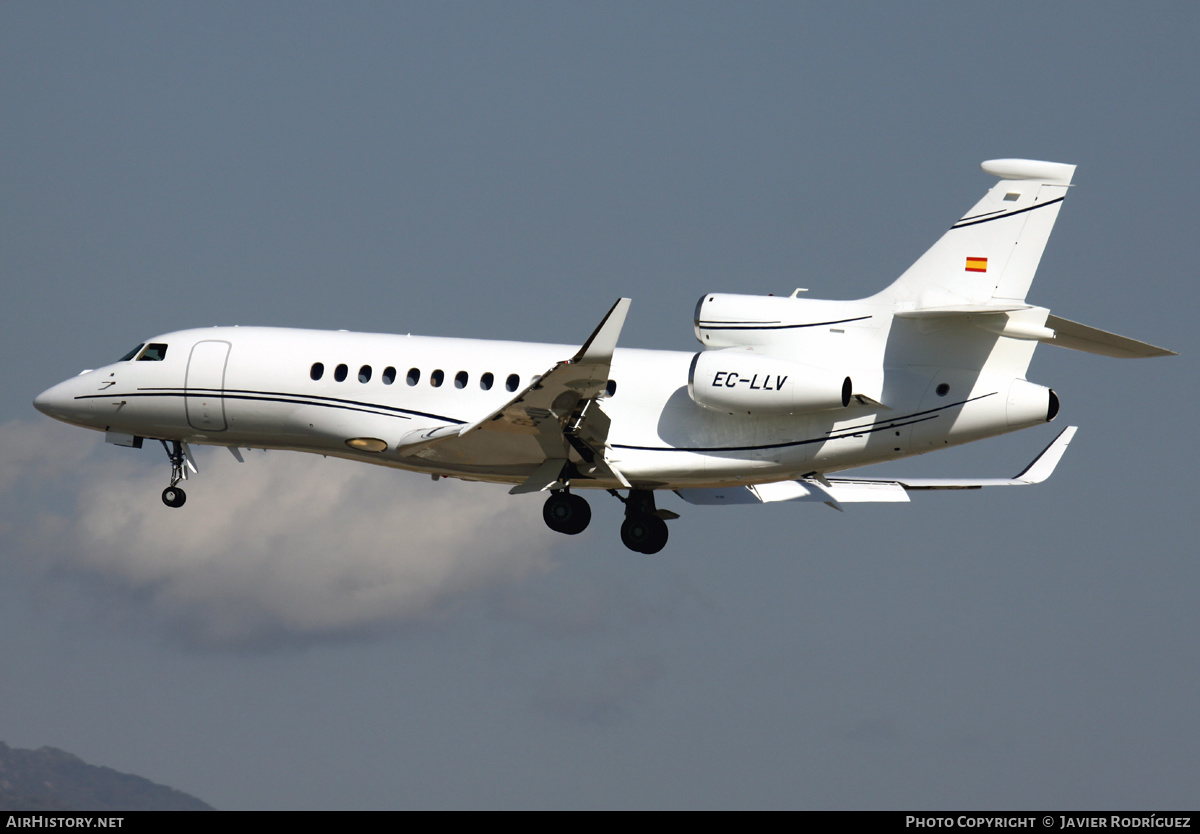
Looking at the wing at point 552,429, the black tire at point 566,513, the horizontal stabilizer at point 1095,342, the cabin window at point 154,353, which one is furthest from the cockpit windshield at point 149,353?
the horizontal stabilizer at point 1095,342

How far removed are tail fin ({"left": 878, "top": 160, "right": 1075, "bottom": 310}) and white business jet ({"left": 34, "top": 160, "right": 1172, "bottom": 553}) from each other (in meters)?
0.03

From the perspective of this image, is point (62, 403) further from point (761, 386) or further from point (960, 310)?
point (960, 310)

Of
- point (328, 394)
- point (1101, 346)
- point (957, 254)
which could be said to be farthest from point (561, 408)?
point (1101, 346)

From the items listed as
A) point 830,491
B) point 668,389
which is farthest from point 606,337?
point 830,491

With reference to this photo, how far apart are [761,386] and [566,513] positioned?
16.7 ft

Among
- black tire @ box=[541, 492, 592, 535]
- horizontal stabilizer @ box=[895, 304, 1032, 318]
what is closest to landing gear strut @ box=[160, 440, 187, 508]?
black tire @ box=[541, 492, 592, 535]

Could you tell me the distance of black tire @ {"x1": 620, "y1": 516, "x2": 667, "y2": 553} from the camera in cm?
2864

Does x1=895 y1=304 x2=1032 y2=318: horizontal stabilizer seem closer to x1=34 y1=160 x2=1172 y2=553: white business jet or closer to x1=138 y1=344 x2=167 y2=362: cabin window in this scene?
x1=34 y1=160 x2=1172 y2=553: white business jet

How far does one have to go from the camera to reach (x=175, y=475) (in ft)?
Result: 99.1

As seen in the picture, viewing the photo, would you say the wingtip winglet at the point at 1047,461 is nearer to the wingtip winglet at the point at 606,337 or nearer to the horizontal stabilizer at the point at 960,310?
the horizontal stabilizer at the point at 960,310

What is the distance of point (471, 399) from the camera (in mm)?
27141

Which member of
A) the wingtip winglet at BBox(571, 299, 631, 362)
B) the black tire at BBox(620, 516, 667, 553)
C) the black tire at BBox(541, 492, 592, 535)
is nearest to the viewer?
the wingtip winglet at BBox(571, 299, 631, 362)

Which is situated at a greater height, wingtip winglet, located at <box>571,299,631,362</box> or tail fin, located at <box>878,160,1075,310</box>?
tail fin, located at <box>878,160,1075,310</box>
